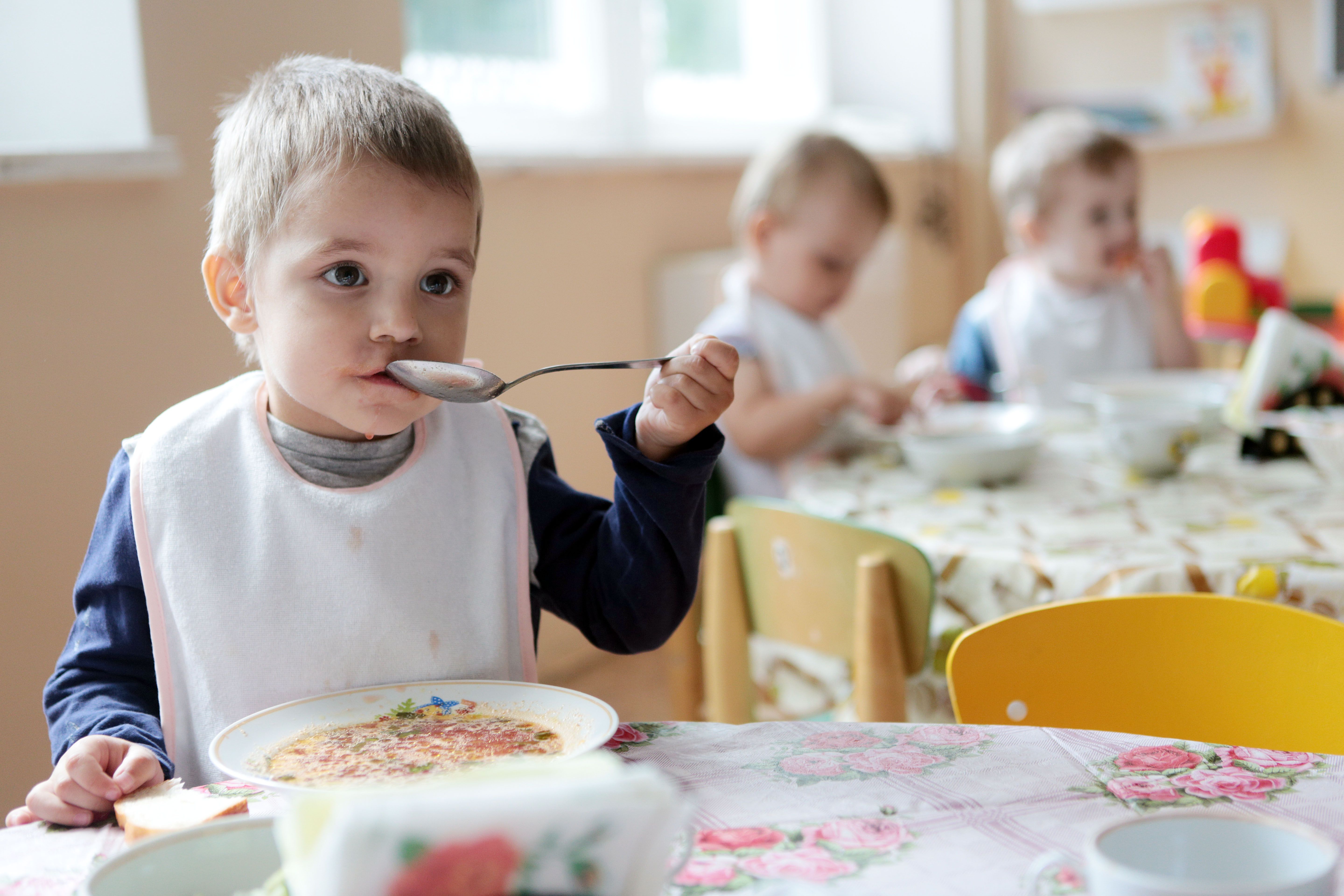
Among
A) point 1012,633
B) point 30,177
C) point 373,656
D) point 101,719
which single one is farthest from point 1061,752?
point 30,177

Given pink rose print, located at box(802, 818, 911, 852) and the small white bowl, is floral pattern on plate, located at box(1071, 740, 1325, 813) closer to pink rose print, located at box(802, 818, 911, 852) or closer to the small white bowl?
pink rose print, located at box(802, 818, 911, 852)

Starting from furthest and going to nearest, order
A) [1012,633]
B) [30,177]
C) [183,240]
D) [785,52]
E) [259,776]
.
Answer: [785,52] < [183,240] < [30,177] < [1012,633] < [259,776]

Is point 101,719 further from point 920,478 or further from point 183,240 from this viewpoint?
point 920,478

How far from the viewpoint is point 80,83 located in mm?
1307

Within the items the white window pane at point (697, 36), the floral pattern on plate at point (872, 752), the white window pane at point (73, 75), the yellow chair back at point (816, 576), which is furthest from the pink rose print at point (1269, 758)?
the white window pane at point (697, 36)

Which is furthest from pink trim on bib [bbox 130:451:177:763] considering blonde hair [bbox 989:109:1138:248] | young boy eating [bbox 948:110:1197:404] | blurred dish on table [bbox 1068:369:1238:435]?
blonde hair [bbox 989:109:1138:248]

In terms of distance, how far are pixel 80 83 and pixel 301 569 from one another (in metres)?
0.75

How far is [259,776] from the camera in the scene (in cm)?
62

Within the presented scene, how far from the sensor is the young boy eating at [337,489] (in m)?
0.81

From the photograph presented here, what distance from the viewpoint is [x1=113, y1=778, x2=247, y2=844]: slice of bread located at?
0.58m

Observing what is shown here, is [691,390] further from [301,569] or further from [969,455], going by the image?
[969,455]

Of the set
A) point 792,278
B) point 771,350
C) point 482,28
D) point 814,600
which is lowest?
point 814,600

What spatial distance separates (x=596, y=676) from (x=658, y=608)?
5.25 feet

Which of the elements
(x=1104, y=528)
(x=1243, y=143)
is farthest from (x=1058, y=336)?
(x=1243, y=143)
